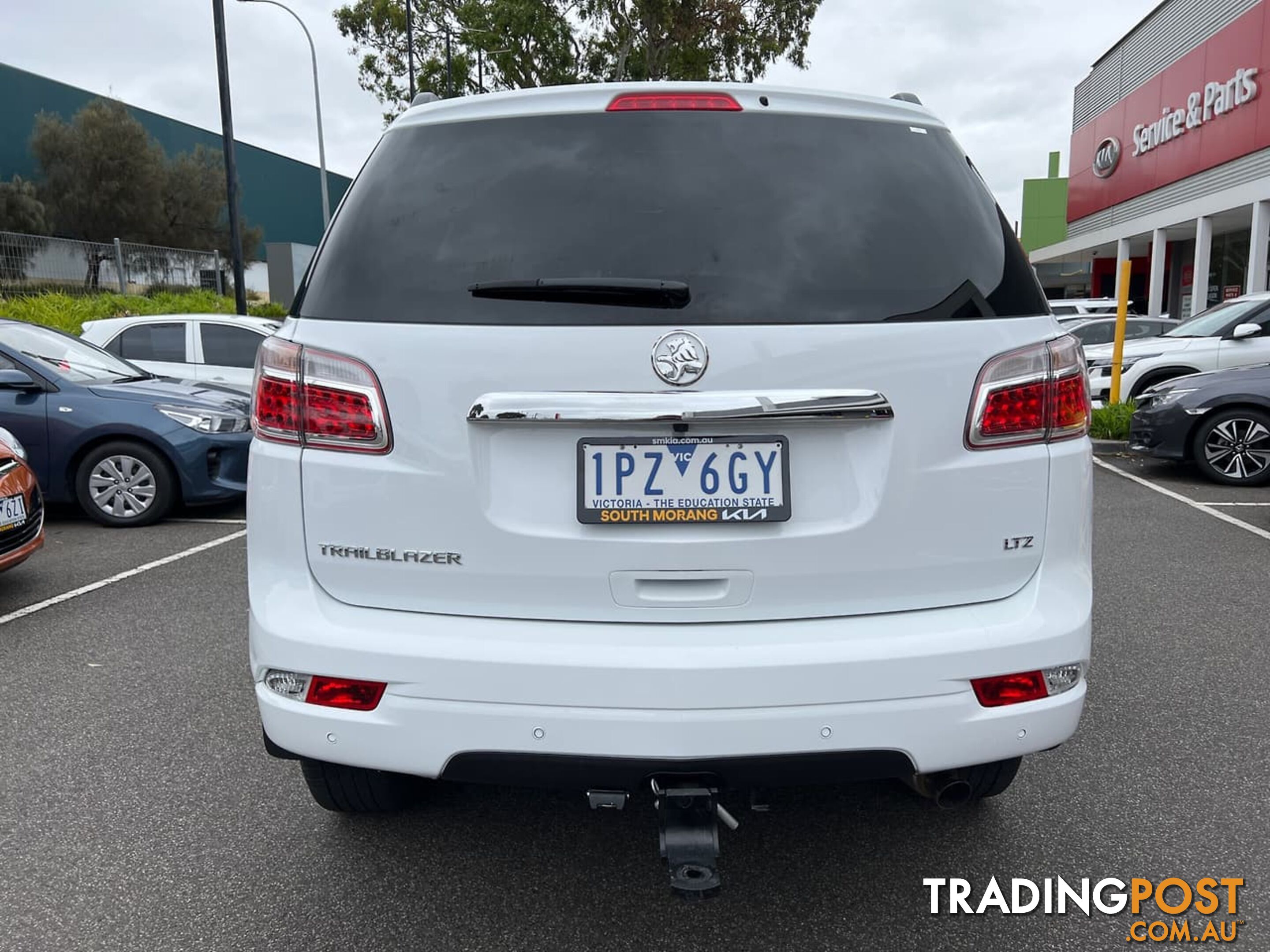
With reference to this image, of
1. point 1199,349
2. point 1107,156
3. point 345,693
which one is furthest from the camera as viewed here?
point 1107,156

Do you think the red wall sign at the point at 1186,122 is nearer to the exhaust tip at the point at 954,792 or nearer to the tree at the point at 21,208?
the exhaust tip at the point at 954,792

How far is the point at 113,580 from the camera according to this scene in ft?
18.3

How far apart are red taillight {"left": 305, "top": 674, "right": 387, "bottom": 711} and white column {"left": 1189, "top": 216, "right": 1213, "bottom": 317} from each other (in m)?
27.9

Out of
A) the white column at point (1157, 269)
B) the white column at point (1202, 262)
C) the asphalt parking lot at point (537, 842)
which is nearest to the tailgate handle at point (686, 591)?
the asphalt parking lot at point (537, 842)

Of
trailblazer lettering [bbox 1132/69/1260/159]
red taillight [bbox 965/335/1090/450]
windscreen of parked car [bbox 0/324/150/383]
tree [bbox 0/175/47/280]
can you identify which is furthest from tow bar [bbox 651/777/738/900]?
tree [bbox 0/175/47/280]

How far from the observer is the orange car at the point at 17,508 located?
4.95 metres

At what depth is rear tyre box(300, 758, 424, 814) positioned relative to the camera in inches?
101

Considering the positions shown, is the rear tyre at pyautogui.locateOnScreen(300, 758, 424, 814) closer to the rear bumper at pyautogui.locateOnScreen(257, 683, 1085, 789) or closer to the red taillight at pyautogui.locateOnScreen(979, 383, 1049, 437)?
the rear bumper at pyautogui.locateOnScreen(257, 683, 1085, 789)

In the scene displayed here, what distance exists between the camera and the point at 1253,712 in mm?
3602

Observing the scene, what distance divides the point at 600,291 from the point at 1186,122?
3001 cm

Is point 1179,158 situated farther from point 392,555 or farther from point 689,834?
point 392,555

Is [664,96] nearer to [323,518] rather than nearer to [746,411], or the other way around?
[746,411]

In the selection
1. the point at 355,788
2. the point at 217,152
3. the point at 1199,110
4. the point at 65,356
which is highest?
the point at 217,152

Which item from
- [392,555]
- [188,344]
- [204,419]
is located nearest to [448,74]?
[188,344]
